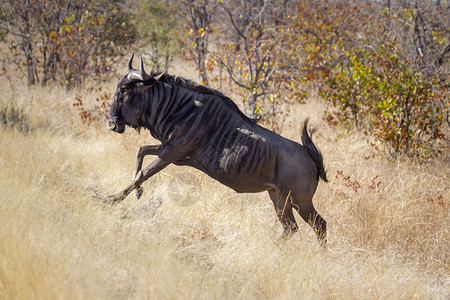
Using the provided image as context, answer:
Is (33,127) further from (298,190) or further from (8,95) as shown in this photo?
(298,190)

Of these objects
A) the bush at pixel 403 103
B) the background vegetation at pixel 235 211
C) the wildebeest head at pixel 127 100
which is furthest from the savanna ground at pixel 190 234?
the wildebeest head at pixel 127 100

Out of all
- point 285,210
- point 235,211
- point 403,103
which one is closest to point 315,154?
point 285,210

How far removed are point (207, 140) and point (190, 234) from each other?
0.90 m

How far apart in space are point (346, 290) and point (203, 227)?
5.25ft

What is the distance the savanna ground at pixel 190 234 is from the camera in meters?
3.00

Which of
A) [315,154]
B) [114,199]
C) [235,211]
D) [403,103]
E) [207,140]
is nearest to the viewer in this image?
[114,199]

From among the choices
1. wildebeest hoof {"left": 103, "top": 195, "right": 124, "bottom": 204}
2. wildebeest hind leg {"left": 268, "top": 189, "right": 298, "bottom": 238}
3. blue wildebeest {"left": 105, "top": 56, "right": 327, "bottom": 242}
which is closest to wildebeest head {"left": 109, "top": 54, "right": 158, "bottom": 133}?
A: blue wildebeest {"left": 105, "top": 56, "right": 327, "bottom": 242}

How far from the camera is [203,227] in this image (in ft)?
16.1

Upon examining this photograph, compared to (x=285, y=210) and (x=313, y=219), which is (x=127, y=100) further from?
(x=313, y=219)

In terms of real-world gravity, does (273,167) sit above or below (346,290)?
above

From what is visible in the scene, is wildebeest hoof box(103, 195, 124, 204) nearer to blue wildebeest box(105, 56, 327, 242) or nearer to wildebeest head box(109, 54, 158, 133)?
blue wildebeest box(105, 56, 327, 242)

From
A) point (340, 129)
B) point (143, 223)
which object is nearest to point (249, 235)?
point (143, 223)

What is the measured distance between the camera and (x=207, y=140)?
14.9 ft

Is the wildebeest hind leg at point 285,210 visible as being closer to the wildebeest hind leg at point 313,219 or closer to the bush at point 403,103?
the wildebeest hind leg at point 313,219
